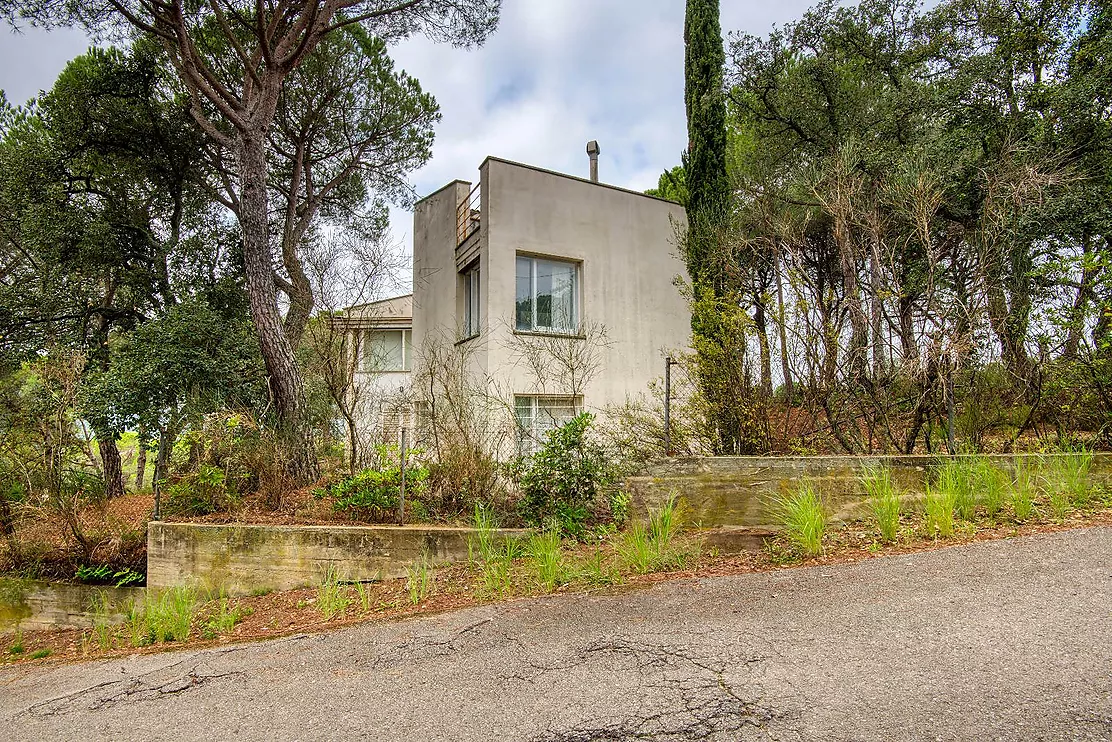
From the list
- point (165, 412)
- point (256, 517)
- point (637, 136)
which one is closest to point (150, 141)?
point (165, 412)

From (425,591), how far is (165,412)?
603cm

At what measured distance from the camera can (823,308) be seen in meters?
6.33

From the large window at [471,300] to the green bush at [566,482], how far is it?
563 cm

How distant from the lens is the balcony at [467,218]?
39.4 ft

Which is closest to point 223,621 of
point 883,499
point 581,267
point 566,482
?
point 566,482

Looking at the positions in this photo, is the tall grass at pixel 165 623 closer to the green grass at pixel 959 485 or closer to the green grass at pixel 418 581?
the green grass at pixel 418 581

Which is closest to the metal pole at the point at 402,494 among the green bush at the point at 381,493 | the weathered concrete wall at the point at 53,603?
the green bush at the point at 381,493

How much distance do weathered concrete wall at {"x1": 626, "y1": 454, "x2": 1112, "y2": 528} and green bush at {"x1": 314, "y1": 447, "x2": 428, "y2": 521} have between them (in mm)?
2641

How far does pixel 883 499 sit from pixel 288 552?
5825 millimetres

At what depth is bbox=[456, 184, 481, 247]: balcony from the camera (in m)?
12.0

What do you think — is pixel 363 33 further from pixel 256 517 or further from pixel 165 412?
pixel 256 517

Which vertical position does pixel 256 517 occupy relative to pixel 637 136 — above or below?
below

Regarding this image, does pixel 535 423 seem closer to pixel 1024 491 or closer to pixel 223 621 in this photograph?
pixel 223 621

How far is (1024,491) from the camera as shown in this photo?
5.16 meters
